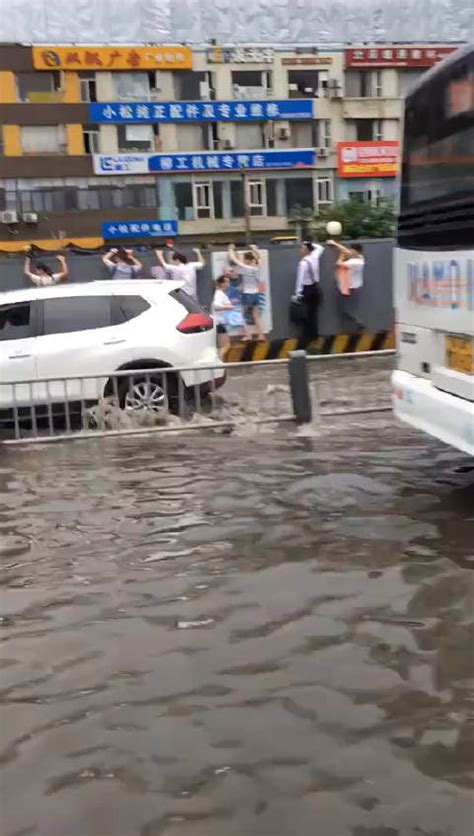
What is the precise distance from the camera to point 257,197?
46.0 meters

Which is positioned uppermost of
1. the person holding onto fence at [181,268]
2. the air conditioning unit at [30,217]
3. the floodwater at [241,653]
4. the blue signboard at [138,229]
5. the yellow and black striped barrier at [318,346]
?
the air conditioning unit at [30,217]

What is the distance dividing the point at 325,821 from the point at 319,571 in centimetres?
227

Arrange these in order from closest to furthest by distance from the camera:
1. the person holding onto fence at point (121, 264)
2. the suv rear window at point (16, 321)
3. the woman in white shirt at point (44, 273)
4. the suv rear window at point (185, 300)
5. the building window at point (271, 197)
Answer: the suv rear window at point (16, 321), the suv rear window at point (185, 300), the woman in white shirt at point (44, 273), the person holding onto fence at point (121, 264), the building window at point (271, 197)

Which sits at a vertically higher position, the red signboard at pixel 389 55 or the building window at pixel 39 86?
the red signboard at pixel 389 55

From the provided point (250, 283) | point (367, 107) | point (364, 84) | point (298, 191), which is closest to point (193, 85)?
point (298, 191)

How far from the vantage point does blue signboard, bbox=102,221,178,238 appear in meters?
43.5

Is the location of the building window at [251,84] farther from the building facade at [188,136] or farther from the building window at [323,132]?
the building window at [323,132]

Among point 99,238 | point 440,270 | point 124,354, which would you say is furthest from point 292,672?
point 99,238

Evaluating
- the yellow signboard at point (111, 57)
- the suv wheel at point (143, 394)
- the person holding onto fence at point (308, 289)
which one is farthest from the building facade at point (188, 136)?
the suv wheel at point (143, 394)

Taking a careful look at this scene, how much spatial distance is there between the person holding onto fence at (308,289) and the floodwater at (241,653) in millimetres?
7905

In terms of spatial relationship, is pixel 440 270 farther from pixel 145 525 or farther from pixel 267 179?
pixel 267 179

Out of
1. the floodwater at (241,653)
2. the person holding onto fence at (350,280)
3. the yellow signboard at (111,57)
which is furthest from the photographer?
the yellow signboard at (111,57)

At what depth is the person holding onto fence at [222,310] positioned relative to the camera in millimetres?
14031

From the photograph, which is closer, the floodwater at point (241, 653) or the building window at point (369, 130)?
the floodwater at point (241, 653)
